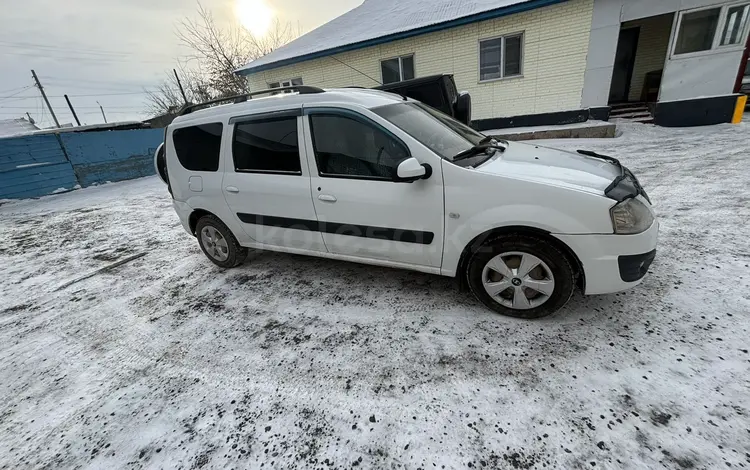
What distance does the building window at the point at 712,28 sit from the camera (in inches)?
Result: 301

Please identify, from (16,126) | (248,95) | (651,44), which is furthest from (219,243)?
(16,126)

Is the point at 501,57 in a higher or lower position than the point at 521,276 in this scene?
higher

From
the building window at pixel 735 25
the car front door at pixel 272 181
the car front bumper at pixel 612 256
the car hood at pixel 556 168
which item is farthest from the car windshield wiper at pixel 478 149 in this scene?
the building window at pixel 735 25

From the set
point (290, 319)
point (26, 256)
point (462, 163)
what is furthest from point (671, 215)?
point (26, 256)

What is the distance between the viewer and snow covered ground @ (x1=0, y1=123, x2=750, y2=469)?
1.65m

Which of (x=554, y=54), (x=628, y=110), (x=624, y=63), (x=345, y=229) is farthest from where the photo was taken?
(x=624, y=63)

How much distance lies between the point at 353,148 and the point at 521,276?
1.66m

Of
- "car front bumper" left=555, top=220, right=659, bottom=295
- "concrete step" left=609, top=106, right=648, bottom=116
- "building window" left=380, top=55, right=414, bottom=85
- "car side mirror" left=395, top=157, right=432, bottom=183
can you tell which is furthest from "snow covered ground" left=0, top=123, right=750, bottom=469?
"building window" left=380, top=55, right=414, bottom=85

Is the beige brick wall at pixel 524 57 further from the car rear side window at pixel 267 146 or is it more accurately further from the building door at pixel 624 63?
the car rear side window at pixel 267 146

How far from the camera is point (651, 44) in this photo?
34.8 ft

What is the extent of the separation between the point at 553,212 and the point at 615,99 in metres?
13.1

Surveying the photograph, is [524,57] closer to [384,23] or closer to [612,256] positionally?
[384,23]

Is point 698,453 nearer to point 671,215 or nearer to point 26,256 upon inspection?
point 671,215

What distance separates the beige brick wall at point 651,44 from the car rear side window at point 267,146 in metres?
13.0
